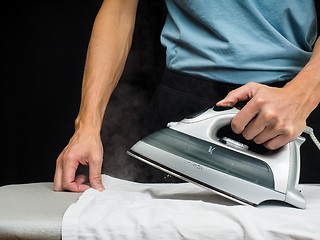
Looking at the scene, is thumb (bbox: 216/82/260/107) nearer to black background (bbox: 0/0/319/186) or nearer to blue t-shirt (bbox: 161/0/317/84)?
blue t-shirt (bbox: 161/0/317/84)

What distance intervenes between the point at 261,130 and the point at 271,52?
0.30 m

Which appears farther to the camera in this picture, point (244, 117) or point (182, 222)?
point (244, 117)

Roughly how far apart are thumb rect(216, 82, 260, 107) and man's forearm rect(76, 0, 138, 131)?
0.40m

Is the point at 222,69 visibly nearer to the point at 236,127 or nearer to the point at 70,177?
the point at 236,127

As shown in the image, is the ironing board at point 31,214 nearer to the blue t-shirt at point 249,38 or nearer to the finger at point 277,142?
the finger at point 277,142

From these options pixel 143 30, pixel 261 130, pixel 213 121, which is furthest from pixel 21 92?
pixel 261 130

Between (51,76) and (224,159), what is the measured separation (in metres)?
1.11

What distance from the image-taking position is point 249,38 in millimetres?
1171

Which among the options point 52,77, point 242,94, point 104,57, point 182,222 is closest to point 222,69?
point 242,94

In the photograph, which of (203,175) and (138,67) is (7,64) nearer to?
(138,67)

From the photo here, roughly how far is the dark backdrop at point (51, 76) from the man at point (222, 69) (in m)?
0.41

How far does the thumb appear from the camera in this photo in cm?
95

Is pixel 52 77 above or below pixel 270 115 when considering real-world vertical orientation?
below

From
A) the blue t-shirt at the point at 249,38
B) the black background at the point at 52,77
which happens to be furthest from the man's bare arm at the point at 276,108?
the black background at the point at 52,77
